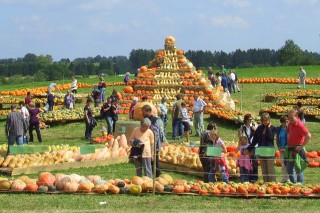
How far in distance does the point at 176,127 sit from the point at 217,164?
9512 mm

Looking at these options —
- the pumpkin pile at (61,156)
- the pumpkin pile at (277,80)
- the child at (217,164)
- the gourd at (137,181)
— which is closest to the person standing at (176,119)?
the pumpkin pile at (61,156)

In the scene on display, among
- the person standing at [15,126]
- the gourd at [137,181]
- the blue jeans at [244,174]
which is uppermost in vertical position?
the person standing at [15,126]

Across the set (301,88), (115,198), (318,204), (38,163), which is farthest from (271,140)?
(301,88)

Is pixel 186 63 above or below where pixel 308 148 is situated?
above

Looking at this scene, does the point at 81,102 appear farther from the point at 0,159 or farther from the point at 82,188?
the point at 82,188

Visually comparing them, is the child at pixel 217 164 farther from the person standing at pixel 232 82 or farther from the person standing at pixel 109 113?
the person standing at pixel 232 82

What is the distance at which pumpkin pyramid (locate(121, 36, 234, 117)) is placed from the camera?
35344 millimetres

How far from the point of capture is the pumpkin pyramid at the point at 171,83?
116 ft

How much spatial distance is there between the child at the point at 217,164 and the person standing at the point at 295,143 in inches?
56.2

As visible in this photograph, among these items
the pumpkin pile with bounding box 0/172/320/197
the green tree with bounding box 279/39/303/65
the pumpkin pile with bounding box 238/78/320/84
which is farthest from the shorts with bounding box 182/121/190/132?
the green tree with bounding box 279/39/303/65

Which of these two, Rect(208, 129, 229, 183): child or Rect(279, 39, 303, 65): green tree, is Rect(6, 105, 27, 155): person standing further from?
Rect(279, 39, 303, 65): green tree

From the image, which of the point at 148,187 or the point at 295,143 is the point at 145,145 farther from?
the point at 295,143

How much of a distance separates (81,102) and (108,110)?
568 inches

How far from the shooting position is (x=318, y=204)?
44.1 ft
